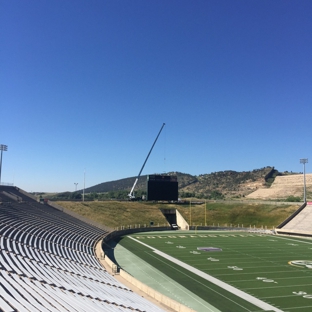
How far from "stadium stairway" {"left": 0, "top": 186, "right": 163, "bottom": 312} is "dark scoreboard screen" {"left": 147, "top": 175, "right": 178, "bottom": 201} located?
23.3 metres

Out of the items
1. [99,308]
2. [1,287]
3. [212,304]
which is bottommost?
[212,304]

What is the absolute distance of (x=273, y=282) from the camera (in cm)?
2244

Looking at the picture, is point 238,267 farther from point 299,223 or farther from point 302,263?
point 299,223

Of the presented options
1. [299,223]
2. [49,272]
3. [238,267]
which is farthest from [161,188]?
[49,272]

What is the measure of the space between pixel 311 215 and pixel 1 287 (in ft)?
184

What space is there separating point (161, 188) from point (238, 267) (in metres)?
34.4

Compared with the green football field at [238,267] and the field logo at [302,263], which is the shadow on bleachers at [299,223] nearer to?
the green football field at [238,267]

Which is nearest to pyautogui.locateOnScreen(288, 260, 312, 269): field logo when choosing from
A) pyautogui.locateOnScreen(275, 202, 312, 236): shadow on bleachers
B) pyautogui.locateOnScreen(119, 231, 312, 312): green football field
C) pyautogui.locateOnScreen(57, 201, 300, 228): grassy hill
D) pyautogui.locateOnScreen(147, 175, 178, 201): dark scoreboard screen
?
pyautogui.locateOnScreen(119, 231, 312, 312): green football field

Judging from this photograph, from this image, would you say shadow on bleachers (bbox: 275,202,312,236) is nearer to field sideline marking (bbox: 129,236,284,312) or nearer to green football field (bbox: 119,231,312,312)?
green football field (bbox: 119,231,312,312)

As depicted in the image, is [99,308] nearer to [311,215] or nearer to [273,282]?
[273,282]

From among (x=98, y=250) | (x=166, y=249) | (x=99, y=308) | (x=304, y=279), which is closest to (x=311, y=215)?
(x=166, y=249)

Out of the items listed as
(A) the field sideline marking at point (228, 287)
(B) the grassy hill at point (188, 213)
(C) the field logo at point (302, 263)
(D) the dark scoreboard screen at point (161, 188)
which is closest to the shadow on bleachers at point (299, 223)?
(B) the grassy hill at point (188, 213)

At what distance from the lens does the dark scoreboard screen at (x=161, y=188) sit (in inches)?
2365

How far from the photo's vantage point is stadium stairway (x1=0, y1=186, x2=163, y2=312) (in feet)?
32.3
